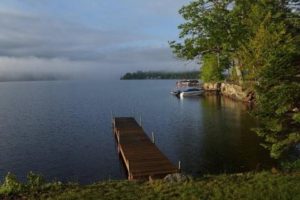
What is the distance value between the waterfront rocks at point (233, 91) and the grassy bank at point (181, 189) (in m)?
53.2

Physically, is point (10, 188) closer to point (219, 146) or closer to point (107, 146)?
point (107, 146)

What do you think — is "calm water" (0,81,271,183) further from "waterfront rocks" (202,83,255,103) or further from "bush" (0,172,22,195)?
"waterfront rocks" (202,83,255,103)

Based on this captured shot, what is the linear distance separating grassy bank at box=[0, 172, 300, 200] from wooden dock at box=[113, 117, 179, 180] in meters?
3.80

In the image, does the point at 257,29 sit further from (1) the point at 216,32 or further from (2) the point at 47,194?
(2) the point at 47,194

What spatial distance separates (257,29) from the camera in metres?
46.8

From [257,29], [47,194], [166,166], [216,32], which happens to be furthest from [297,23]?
[47,194]

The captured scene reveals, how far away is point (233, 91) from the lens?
85375mm

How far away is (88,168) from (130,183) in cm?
1217

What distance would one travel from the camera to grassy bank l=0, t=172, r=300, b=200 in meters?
15.1

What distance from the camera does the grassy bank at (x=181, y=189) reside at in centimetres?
1508

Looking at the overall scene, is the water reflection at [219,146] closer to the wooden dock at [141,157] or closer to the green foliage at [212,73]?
the wooden dock at [141,157]

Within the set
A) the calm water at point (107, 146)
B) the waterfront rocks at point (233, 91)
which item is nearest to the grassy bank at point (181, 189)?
the calm water at point (107, 146)

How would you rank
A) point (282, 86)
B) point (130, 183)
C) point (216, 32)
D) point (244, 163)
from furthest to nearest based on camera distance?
1. point (216, 32)
2. point (244, 163)
3. point (282, 86)
4. point (130, 183)

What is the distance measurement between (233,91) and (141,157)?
61422mm
